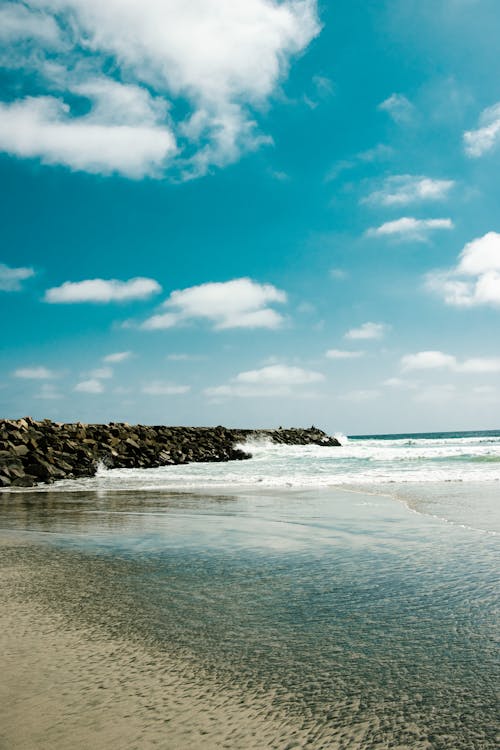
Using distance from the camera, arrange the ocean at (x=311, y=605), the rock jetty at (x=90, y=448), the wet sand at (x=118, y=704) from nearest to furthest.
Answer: the wet sand at (x=118, y=704), the ocean at (x=311, y=605), the rock jetty at (x=90, y=448)

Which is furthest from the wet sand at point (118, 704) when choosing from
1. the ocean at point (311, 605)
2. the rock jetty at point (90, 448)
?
the rock jetty at point (90, 448)

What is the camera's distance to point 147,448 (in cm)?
2606

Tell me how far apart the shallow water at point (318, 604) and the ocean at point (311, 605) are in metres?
0.01

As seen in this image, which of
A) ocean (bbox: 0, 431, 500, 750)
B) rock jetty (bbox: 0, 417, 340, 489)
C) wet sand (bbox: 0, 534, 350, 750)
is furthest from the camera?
rock jetty (bbox: 0, 417, 340, 489)

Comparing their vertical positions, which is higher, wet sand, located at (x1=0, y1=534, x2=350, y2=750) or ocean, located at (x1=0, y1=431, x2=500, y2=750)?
wet sand, located at (x1=0, y1=534, x2=350, y2=750)

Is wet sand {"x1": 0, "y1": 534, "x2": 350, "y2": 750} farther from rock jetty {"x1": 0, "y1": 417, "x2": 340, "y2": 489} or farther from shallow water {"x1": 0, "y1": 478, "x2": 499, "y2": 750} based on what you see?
rock jetty {"x1": 0, "y1": 417, "x2": 340, "y2": 489}

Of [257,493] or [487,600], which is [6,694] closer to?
[487,600]

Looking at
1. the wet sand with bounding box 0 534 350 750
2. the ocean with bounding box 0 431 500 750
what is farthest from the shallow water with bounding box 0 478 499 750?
the wet sand with bounding box 0 534 350 750

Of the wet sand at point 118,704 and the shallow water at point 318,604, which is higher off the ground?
the wet sand at point 118,704

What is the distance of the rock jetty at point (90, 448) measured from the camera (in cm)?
1680

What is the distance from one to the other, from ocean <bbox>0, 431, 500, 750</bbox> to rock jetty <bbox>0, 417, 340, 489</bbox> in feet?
30.3

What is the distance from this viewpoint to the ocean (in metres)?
2.04

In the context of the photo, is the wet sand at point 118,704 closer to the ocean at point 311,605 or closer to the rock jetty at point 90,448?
the ocean at point 311,605

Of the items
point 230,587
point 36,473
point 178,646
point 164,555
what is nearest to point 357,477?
point 36,473
